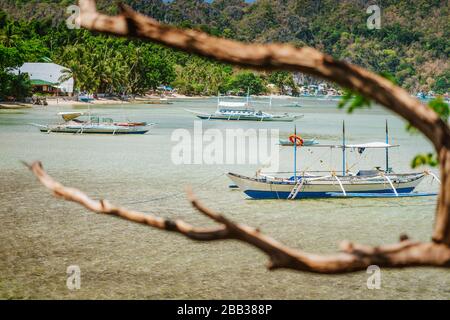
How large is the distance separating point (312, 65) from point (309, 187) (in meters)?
20.4

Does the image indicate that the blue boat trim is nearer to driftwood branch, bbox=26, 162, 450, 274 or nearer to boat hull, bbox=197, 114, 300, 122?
driftwood branch, bbox=26, 162, 450, 274

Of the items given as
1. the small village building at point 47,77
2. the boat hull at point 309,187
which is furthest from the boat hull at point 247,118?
the boat hull at point 309,187

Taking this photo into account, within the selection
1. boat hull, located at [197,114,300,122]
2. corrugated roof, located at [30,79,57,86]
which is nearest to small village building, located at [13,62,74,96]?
corrugated roof, located at [30,79,57,86]

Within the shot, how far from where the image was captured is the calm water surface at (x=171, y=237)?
12.3m

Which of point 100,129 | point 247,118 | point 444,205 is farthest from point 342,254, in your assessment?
point 247,118

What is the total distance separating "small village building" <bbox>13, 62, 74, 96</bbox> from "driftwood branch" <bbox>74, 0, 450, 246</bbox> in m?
97.1

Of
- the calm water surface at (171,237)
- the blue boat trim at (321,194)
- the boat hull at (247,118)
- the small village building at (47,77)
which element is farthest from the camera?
the small village building at (47,77)

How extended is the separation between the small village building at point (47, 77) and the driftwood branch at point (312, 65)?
318 ft

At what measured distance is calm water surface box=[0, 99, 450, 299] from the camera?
12.3m

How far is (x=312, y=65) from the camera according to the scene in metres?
2.17

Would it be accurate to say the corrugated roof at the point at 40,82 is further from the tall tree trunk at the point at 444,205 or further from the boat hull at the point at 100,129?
the tall tree trunk at the point at 444,205
